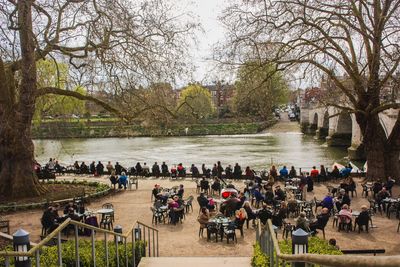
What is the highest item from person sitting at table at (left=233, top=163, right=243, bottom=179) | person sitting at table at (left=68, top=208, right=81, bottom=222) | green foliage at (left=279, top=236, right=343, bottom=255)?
green foliage at (left=279, top=236, right=343, bottom=255)

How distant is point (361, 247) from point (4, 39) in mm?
12437

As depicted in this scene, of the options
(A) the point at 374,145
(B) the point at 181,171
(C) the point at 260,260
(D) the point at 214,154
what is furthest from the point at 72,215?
(D) the point at 214,154

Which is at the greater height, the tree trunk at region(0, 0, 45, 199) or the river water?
the tree trunk at region(0, 0, 45, 199)

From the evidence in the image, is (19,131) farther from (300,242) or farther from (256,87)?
(300,242)

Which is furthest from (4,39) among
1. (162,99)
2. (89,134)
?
(89,134)

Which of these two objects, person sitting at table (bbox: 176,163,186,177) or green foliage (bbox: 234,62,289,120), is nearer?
green foliage (bbox: 234,62,289,120)

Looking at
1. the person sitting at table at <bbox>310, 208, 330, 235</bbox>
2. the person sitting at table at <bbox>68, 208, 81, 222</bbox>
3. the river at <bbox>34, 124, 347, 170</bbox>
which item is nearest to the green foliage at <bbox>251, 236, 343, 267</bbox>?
the person sitting at table at <bbox>310, 208, 330, 235</bbox>

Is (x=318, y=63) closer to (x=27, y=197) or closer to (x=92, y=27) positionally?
(x=92, y=27)

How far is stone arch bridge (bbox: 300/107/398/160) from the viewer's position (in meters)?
34.8

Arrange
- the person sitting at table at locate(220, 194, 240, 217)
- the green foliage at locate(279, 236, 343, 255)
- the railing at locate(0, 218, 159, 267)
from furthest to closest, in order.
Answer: the person sitting at table at locate(220, 194, 240, 217), the green foliage at locate(279, 236, 343, 255), the railing at locate(0, 218, 159, 267)

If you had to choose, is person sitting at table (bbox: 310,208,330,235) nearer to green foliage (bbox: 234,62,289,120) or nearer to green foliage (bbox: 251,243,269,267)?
green foliage (bbox: 251,243,269,267)

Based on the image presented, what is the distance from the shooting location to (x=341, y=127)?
5375 cm

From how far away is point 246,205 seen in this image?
591 inches

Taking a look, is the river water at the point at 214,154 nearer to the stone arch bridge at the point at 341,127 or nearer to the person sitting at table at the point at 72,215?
the stone arch bridge at the point at 341,127
